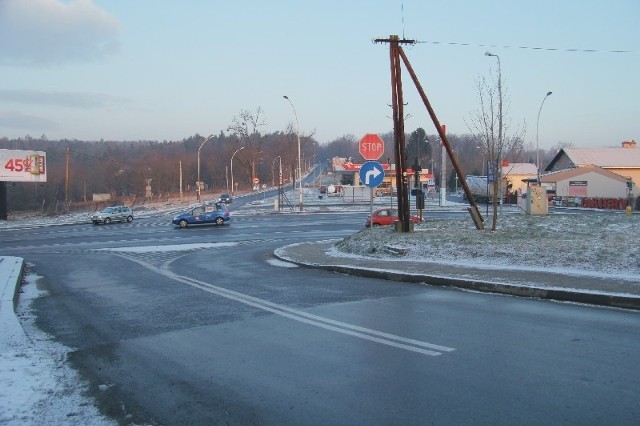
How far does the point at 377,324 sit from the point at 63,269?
509 inches

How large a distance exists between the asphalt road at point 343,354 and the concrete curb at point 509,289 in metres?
0.46

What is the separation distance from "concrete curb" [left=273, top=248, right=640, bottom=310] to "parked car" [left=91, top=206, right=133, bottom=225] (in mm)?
39056

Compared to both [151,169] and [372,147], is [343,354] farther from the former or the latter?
[151,169]

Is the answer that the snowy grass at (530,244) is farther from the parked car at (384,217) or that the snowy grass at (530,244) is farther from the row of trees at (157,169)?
the row of trees at (157,169)

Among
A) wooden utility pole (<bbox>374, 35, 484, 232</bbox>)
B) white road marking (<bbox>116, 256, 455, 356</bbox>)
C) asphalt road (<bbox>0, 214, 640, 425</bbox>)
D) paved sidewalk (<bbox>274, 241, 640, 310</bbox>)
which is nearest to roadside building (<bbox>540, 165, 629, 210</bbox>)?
wooden utility pole (<bbox>374, 35, 484, 232</bbox>)

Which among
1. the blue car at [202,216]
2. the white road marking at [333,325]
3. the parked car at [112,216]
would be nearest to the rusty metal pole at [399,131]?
the white road marking at [333,325]

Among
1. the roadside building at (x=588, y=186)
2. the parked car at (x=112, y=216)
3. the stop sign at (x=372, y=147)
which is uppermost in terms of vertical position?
the stop sign at (x=372, y=147)

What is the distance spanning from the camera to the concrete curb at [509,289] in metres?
9.66

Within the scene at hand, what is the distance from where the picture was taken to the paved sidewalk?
10031mm

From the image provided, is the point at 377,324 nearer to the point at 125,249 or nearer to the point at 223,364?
the point at 223,364

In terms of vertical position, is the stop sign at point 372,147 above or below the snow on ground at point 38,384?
above

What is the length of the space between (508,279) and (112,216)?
145 ft

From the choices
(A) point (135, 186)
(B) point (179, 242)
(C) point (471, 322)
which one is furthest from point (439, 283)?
(A) point (135, 186)

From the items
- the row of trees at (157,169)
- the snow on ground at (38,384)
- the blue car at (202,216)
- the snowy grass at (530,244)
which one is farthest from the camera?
the row of trees at (157,169)
